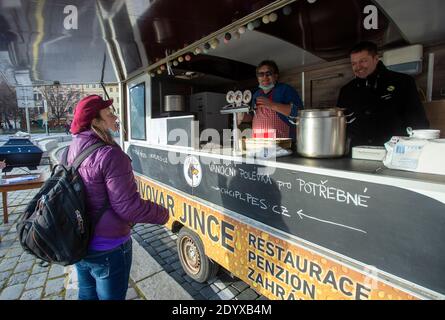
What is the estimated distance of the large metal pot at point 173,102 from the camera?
445cm

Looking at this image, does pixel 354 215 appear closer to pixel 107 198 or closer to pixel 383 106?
pixel 383 106

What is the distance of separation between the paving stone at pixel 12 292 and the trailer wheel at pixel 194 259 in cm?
178

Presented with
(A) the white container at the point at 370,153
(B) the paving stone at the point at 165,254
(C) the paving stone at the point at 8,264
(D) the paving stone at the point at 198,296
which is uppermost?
(A) the white container at the point at 370,153

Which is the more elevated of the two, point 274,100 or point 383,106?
point 274,100

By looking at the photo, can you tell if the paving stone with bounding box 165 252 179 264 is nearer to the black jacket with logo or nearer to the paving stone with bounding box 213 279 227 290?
the paving stone with bounding box 213 279 227 290

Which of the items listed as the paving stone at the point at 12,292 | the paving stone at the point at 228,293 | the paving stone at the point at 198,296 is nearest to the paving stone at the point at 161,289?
the paving stone at the point at 198,296

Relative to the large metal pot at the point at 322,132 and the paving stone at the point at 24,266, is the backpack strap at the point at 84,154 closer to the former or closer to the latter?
the large metal pot at the point at 322,132

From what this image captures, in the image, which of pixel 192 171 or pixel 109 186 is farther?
pixel 192 171

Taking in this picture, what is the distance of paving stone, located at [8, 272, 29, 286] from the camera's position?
112 inches

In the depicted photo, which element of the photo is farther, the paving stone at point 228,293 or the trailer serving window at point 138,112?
the trailer serving window at point 138,112

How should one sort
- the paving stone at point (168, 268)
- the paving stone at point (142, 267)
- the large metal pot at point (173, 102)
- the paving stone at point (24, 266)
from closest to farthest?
1. the paving stone at point (142, 267)
2. the paving stone at point (24, 266)
3. the paving stone at point (168, 268)
4. the large metal pot at point (173, 102)

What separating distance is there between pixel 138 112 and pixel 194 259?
11.2 feet

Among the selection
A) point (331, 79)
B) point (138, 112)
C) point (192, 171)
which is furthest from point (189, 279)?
point (331, 79)

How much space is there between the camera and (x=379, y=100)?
213cm
